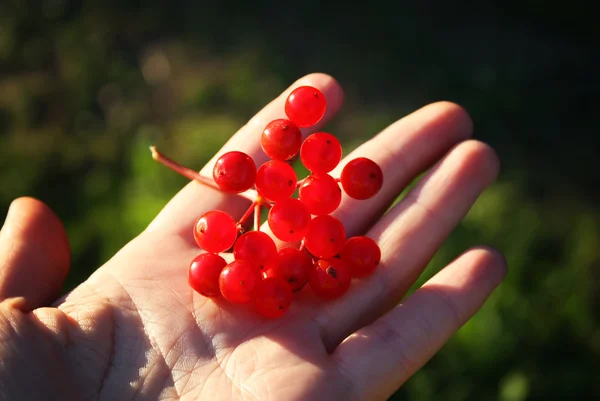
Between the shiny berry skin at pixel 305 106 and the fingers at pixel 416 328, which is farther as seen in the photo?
the shiny berry skin at pixel 305 106

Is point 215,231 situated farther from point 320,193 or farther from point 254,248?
point 320,193

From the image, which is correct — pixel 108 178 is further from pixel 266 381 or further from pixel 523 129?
pixel 523 129

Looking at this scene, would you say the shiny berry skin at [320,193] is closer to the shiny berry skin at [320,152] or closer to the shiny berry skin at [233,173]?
the shiny berry skin at [320,152]

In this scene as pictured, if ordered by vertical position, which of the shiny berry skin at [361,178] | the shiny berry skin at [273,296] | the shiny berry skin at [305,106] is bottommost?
the shiny berry skin at [273,296]

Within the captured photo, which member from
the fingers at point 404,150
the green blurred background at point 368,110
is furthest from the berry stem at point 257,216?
the green blurred background at point 368,110

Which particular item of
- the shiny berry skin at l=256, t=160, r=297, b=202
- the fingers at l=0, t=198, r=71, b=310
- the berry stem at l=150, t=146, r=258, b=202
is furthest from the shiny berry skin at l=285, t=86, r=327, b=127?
the fingers at l=0, t=198, r=71, b=310

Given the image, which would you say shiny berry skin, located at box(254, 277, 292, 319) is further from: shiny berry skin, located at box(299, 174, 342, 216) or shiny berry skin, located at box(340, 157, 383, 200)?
shiny berry skin, located at box(340, 157, 383, 200)

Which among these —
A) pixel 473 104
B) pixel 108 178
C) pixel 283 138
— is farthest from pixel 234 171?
pixel 473 104
